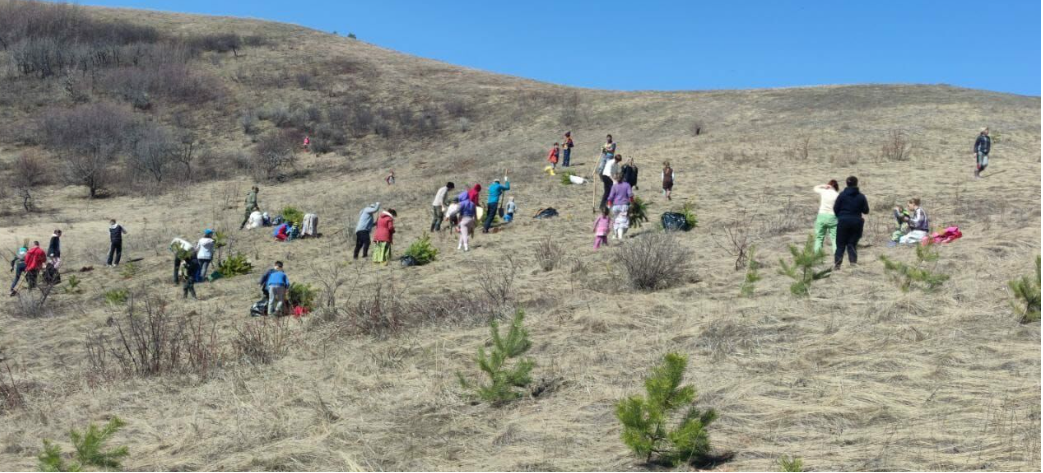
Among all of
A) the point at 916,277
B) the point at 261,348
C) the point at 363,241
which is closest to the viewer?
the point at 916,277

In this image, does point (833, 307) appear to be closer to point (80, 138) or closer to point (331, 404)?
point (331, 404)

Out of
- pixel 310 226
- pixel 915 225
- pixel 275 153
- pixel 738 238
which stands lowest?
pixel 738 238

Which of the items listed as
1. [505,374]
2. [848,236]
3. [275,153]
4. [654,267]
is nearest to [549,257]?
[654,267]

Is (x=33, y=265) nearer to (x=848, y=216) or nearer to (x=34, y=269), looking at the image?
(x=34, y=269)

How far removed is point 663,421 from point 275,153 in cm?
3499

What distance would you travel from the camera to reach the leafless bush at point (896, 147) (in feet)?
80.5

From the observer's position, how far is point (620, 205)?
14688mm

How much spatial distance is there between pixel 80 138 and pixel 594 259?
1387 inches

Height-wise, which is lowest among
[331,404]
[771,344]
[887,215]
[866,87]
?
[331,404]

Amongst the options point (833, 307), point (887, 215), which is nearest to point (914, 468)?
point (833, 307)

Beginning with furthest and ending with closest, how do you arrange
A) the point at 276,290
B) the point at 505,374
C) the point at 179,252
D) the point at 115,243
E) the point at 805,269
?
1. the point at 115,243
2. the point at 179,252
3. the point at 276,290
4. the point at 805,269
5. the point at 505,374

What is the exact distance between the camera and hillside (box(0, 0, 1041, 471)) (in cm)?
563

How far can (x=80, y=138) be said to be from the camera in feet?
129

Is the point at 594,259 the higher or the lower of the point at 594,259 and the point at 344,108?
the lower
